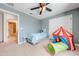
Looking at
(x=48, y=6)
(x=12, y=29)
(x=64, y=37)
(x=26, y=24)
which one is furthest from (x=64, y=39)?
(x=12, y=29)

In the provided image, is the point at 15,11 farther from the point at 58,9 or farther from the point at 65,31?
the point at 65,31

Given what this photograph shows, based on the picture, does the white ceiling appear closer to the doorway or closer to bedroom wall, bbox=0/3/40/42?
bedroom wall, bbox=0/3/40/42

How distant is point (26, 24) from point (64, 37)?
3.03 ft

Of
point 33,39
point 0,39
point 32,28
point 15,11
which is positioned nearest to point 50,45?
point 33,39

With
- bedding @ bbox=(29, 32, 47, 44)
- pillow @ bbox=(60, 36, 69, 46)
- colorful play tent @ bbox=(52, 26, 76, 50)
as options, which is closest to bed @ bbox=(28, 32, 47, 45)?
bedding @ bbox=(29, 32, 47, 44)

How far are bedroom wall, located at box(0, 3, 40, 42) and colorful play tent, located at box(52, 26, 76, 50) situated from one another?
437 mm

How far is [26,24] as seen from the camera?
186 centimetres

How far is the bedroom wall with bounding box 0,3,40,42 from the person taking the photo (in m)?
1.71

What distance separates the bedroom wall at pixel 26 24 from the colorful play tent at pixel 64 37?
0.44 metres

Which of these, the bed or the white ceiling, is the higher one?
the white ceiling

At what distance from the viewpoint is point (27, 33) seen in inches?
68.4

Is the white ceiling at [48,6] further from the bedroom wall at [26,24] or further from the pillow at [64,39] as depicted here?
the pillow at [64,39]

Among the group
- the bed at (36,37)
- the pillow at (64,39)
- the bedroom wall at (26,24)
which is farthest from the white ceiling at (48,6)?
the pillow at (64,39)

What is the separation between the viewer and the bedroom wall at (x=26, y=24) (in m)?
1.71
